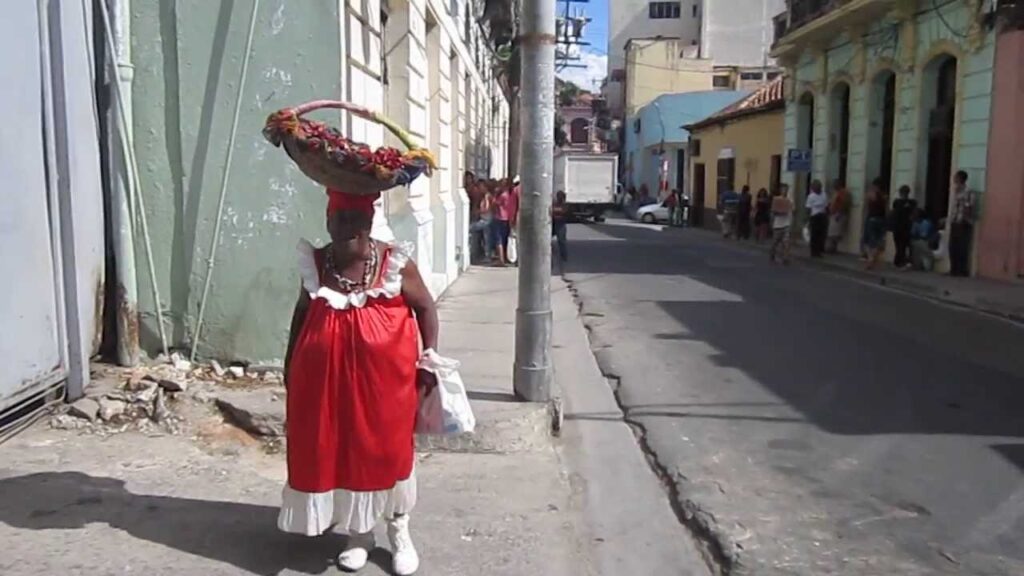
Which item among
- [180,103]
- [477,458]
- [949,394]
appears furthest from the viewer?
[949,394]

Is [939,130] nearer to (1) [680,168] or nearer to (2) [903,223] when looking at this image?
(2) [903,223]

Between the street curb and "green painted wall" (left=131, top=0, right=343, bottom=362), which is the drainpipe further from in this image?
the street curb

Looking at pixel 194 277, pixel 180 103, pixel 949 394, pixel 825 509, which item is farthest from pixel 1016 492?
pixel 180 103

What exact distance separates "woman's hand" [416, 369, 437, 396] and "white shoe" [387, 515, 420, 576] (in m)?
0.52

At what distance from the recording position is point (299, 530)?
3627 millimetres

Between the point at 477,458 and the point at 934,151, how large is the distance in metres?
15.6

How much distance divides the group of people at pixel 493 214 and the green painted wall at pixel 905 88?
25.7 ft

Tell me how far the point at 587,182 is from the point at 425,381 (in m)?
37.3

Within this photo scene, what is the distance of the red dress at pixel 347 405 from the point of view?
3.58 m

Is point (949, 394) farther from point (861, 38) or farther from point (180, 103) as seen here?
point (861, 38)

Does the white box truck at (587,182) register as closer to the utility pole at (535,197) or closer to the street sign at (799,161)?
the street sign at (799,161)

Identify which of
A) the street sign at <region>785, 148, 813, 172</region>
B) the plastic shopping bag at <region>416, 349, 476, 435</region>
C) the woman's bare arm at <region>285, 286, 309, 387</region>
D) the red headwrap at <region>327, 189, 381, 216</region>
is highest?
the street sign at <region>785, 148, 813, 172</region>

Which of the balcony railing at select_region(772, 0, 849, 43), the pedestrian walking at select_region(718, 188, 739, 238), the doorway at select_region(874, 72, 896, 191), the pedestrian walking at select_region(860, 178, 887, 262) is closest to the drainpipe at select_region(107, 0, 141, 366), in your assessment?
the pedestrian walking at select_region(860, 178, 887, 262)

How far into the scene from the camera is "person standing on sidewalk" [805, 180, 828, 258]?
20672 millimetres
